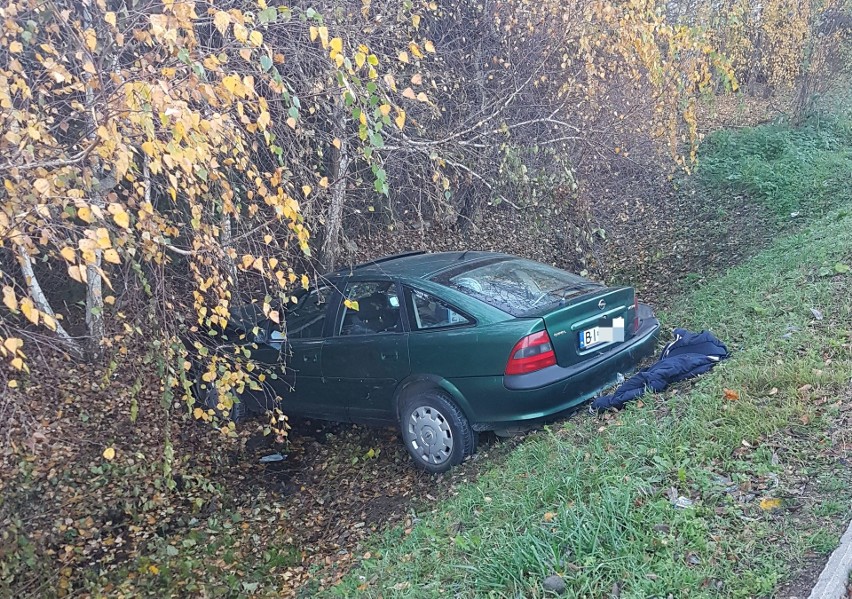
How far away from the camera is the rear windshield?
4926 millimetres

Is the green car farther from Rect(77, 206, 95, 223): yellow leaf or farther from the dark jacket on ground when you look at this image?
Rect(77, 206, 95, 223): yellow leaf

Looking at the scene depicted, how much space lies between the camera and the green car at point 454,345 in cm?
467

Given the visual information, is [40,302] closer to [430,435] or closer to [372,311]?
[372,311]

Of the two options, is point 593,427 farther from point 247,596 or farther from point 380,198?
point 380,198

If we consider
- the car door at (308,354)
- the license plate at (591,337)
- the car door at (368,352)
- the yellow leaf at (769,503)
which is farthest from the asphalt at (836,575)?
the car door at (308,354)

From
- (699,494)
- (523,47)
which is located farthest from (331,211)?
(699,494)

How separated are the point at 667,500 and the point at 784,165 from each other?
10971 millimetres

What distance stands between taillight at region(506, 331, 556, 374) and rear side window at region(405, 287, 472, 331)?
44 cm

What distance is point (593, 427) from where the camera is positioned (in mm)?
4531

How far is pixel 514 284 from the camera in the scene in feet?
17.1

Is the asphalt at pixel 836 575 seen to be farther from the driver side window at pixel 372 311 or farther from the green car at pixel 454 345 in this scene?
the driver side window at pixel 372 311

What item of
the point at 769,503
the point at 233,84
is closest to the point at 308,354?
the point at 233,84

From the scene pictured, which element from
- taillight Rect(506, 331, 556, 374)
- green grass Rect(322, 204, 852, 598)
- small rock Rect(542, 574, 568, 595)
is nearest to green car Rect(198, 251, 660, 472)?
taillight Rect(506, 331, 556, 374)

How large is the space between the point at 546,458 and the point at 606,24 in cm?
573
